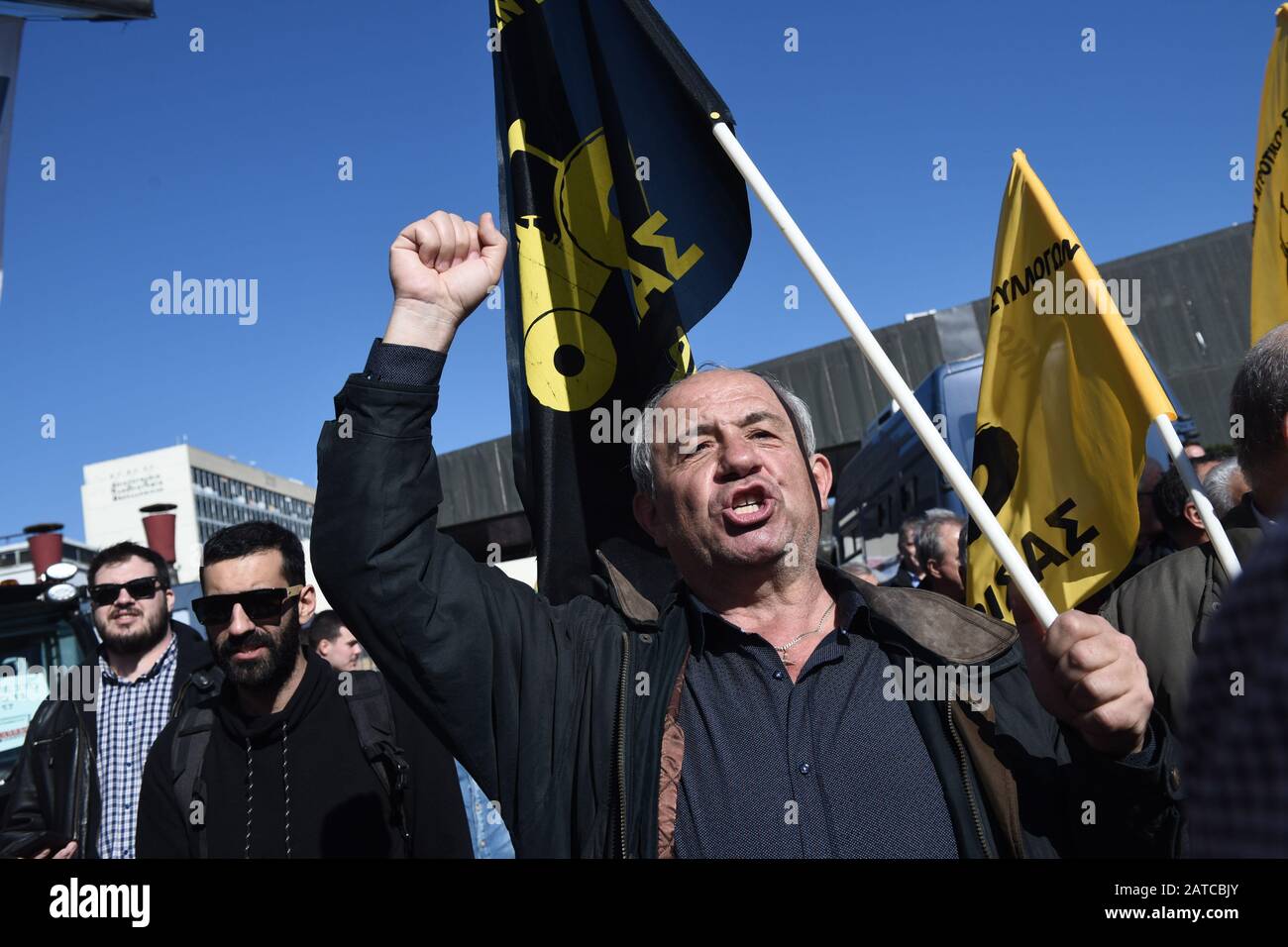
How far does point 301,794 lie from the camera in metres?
2.99

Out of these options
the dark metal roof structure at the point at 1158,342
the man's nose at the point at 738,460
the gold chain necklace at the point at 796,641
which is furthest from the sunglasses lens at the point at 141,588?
the dark metal roof structure at the point at 1158,342

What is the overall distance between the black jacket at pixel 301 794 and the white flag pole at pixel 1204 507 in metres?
2.17

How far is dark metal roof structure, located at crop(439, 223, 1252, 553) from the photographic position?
53.8ft

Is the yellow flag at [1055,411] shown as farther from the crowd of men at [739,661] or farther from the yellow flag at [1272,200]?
the yellow flag at [1272,200]

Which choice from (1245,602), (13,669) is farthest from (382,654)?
(13,669)

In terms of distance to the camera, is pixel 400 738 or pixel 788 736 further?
pixel 400 738

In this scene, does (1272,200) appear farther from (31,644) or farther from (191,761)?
(31,644)

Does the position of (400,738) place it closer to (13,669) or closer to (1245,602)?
(1245,602)

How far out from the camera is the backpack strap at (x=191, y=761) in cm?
293

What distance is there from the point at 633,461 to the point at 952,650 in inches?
35.5

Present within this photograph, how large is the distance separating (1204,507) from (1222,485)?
215 cm

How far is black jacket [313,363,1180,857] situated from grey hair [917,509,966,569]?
4.13 meters

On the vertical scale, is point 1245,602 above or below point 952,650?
above

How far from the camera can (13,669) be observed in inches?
256
